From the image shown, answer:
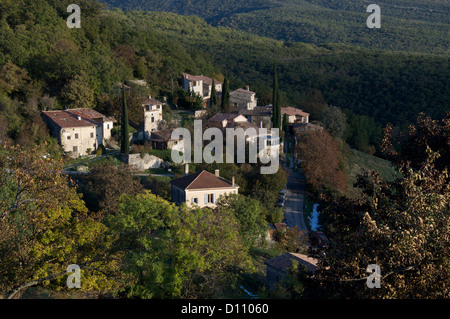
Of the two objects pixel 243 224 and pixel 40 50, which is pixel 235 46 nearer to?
pixel 40 50

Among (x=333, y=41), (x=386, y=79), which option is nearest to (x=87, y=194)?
(x=386, y=79)
